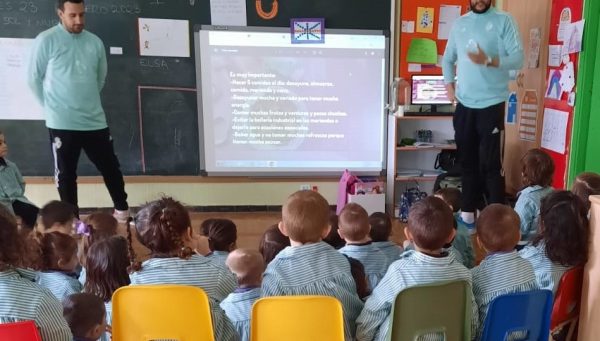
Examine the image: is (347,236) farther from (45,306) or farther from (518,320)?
(45,306)

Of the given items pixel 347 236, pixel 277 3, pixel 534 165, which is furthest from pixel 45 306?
pixel 277 3

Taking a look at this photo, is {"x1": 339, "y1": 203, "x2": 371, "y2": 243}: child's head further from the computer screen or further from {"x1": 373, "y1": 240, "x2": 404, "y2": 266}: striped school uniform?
the computer screen

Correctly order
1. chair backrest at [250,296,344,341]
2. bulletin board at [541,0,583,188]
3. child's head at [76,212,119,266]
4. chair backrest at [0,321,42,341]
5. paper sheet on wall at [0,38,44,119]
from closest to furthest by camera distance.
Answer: chair backrest at [0,321,42,341]
chair backrest at [250,296,344,341]
child's head at [76,212,119,266]
bulletin board at [541,0,583,188]
paper sheet on wall at [0,38,44,119]

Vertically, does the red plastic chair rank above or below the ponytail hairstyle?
below

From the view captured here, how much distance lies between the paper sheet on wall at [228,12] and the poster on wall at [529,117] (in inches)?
93.0

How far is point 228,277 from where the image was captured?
1477 mm

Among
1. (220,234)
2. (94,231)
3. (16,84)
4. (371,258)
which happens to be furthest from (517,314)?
(16,84)

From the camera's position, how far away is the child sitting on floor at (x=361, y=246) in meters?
1.92

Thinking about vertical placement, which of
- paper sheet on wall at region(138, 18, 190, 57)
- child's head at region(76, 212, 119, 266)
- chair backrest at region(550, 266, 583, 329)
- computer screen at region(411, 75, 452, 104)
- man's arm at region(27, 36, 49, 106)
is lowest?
chair backrest at region(550, 266, 583, 329)

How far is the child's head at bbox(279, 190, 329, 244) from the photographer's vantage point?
1.58m

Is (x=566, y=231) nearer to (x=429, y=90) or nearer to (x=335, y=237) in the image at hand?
(x=335, y=237)

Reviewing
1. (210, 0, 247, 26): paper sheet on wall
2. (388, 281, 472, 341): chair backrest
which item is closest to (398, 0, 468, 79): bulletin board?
(210, 0, 247, 26): paper sheet on wall

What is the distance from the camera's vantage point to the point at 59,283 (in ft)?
5.60

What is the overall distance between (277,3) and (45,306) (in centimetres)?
321
